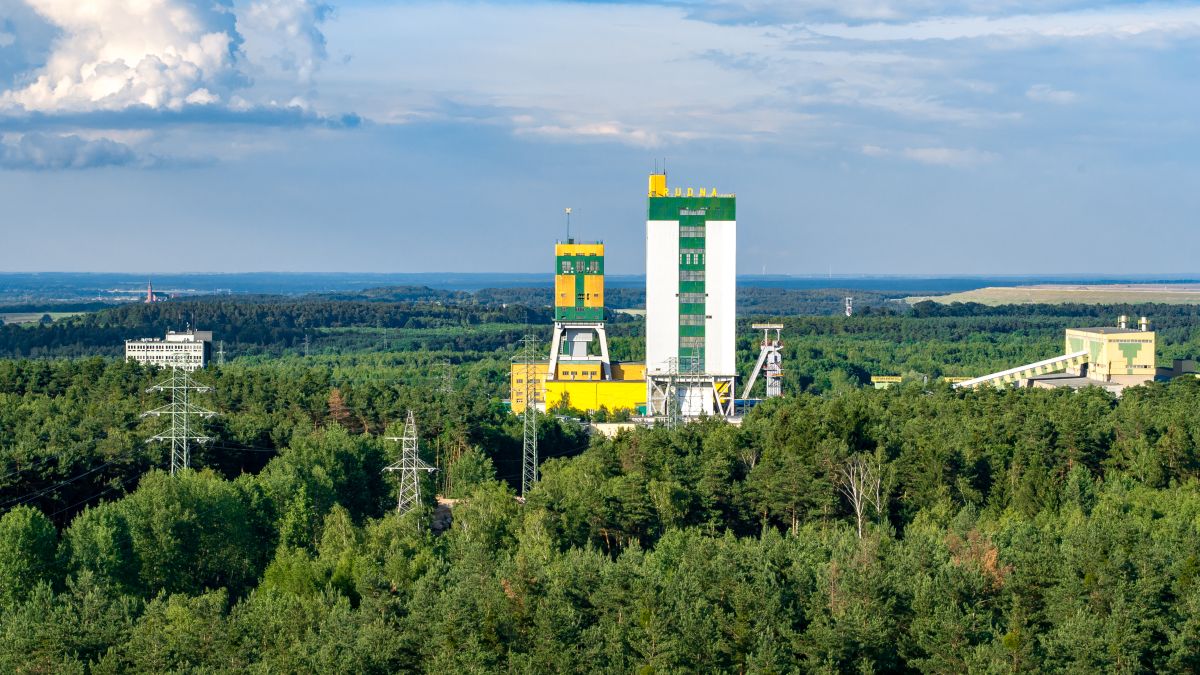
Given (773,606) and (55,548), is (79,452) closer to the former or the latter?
(55,548)

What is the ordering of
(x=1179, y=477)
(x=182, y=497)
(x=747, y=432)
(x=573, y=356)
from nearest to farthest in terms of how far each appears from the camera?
1. (x=182, y=497)
2. (x=1179, y=477)
3. (x=747, y=432)
4. (x=573, y=356)

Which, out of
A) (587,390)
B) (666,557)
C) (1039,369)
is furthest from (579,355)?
(666,557)

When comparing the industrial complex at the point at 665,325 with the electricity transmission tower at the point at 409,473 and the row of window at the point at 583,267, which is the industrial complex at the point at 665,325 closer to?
the row of window at the point at 583,267

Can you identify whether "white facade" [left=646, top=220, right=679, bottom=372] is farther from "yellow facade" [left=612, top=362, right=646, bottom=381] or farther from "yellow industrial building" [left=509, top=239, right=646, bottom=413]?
"yellow facade" [left=612, top=362, right=646, bottom=381]

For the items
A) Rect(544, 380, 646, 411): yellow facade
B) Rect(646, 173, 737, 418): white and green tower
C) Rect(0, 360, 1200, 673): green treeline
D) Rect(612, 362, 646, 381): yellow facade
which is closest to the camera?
Rect(0, 360, 1200, 673): green treeline

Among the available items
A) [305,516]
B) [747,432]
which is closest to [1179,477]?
[747,432]

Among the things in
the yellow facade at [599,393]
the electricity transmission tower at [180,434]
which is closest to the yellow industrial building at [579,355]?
the yellow facade at [599,393]

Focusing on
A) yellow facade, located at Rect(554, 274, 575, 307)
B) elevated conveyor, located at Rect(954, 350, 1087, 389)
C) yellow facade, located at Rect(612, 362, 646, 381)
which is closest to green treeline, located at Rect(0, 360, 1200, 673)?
yellow facade, located at Rect(554, 274, 575, 307)
